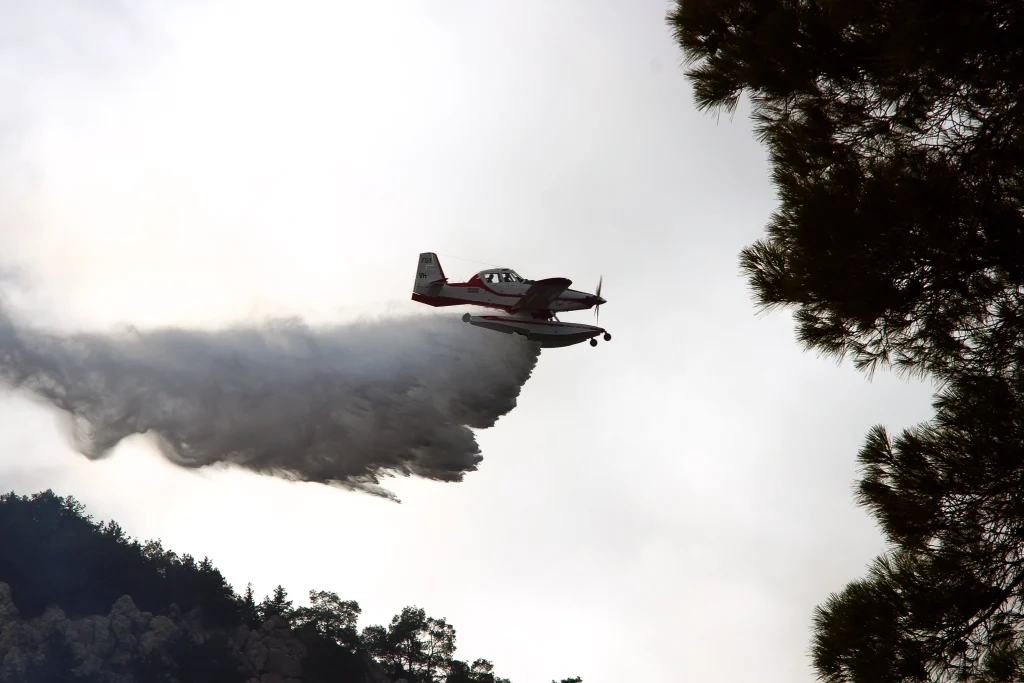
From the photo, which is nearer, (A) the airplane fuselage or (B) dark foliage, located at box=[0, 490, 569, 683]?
(A) the airplane fuselage

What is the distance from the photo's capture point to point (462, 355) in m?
33.0

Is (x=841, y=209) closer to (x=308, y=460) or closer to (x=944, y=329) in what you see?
(x=944, y=329)

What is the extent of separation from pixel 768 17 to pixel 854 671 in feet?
21.1

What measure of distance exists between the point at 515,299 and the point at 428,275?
3.46 metres

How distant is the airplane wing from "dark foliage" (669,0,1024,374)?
2091 cm

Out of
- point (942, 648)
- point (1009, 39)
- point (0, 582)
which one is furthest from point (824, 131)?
point (0, 582)

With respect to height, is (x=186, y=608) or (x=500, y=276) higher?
(x=186, y=608)

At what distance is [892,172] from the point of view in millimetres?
10711

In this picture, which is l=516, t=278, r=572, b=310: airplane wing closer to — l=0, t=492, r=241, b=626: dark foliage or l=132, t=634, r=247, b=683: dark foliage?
l=132, t=634, r=247, b=683: dark foliage

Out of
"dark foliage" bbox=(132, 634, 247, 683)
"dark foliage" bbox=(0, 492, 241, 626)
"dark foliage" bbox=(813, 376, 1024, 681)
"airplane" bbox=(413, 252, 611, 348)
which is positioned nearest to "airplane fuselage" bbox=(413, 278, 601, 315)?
"airplane" bbox=(413, 252, 611, 348)

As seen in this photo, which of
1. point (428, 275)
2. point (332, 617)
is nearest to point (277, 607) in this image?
point (332, 617)

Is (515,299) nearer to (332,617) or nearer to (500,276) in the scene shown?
(500,276)

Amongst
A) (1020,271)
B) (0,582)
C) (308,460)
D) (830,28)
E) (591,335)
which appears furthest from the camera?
(0,582)

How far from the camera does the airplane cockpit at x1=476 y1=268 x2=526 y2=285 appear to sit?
1321 inches
